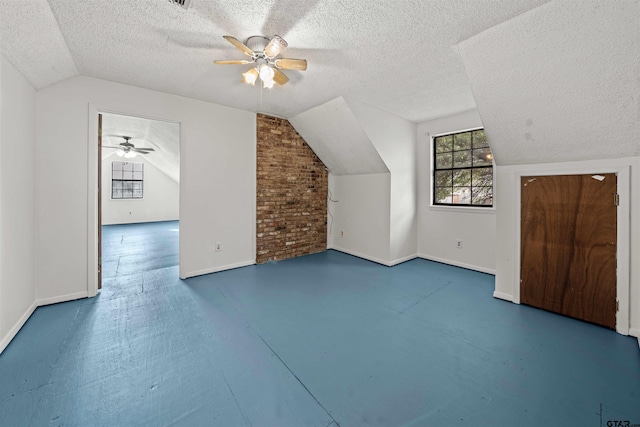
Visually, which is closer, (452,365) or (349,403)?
(349,403)

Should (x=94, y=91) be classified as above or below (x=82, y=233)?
above

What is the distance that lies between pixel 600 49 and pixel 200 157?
4.31m

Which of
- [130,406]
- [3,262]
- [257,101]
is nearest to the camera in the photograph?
[130,406]

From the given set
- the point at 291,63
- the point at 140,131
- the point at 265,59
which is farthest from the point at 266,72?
the point at 140,131

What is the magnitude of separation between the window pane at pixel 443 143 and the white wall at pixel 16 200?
535 centimetres

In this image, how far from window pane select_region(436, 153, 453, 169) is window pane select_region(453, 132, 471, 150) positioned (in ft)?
0.57

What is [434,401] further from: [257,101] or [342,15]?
[257,101]

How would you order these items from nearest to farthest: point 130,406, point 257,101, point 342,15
Answer: point 130,406, point 342,15, point 257,101

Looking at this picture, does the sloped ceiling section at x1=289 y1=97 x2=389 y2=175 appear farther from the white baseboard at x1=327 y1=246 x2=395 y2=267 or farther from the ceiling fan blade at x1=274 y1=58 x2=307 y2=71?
the white baseboard at x1=327 y1=246 x2=395 y2=267

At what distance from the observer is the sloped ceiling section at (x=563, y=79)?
1.80 meters

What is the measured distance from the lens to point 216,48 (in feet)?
8.10

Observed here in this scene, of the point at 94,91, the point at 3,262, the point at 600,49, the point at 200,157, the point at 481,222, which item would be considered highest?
the point at 94,91

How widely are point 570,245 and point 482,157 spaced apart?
1984 millimetres

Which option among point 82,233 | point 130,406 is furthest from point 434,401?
point 82,233
